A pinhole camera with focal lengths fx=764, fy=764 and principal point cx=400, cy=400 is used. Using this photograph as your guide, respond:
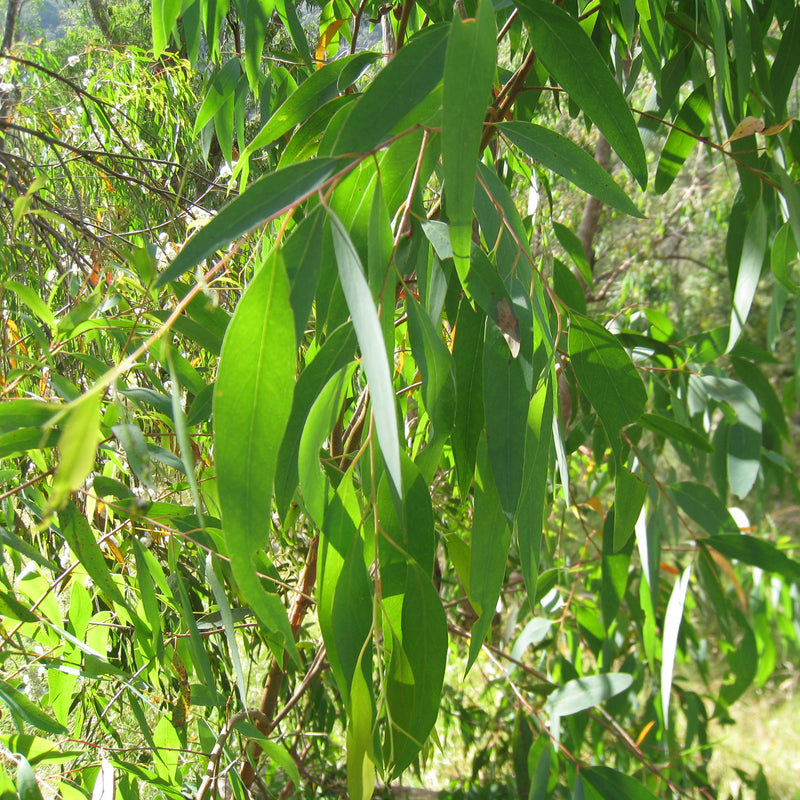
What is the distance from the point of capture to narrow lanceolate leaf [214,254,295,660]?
30 centimetres

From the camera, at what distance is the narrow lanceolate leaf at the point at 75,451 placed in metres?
0.21

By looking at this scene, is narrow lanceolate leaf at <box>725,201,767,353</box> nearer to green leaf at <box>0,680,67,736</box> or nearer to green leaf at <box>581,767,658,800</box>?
green leaf at <box>581,767,658,800</box>

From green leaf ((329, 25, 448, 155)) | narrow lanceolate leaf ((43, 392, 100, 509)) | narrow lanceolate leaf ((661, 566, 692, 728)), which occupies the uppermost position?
green leaf ((329, 25, 448, 155))

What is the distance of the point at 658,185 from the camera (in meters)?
0.71

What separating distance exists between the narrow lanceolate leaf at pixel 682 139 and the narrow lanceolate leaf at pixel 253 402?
50cm

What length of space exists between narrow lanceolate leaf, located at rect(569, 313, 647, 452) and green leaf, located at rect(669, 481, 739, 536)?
0.30 meters

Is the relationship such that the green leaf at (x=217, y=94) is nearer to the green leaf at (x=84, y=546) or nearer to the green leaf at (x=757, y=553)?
the green leaf at (x=84, y=546)

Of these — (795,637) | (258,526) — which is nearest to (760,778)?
(795,637)

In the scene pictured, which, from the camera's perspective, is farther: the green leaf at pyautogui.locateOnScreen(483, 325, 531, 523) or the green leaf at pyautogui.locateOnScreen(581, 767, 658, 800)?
the green leaf at pyautogui.locateOnScreen(581, 767, 658, 800)

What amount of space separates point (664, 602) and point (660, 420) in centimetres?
66

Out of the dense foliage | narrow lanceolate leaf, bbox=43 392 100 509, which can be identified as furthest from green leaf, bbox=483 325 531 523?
narrow lanceolate leaf, bbox=43 392 100 509

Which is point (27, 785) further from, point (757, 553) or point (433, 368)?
point (757, 553)

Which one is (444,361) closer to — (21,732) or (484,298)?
(484,298)

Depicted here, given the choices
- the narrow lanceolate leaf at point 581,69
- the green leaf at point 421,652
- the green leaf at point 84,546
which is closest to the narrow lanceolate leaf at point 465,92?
the narrow lanceolate leaf at point 581,69
